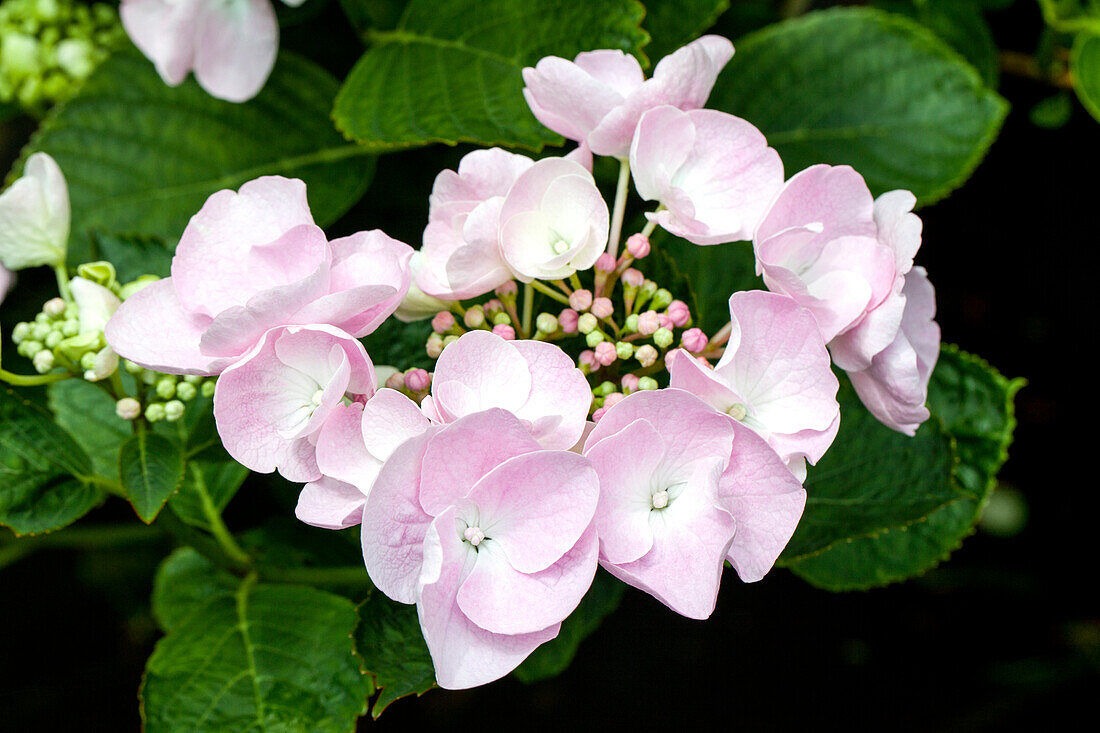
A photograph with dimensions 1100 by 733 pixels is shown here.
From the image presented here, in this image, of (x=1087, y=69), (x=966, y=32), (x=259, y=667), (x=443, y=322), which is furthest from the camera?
(x=966, y=32)

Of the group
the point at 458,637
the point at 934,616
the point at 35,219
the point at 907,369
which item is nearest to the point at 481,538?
the point at 458,637

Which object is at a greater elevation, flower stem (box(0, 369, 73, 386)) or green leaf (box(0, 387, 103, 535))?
flower stem (box(0, 369, 73, 386))

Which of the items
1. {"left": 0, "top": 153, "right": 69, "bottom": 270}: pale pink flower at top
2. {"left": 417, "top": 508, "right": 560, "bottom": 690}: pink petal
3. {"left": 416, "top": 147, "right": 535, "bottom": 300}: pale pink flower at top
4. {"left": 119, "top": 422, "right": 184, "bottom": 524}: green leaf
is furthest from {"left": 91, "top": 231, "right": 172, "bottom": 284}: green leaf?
{"left": 417, "top": 508, "right": 560, "bottom": 690}: pink petal

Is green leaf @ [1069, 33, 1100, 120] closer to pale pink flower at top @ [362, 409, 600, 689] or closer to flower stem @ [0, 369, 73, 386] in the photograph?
pale pink flower at top @ [362, 409, 600, 689]

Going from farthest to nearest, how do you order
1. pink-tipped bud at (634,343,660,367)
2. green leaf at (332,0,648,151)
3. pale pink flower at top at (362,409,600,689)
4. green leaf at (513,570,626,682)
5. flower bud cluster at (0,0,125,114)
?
flower bud cluster at (0,0,125,114), green leaf at (513,570,626,682), green leaf at (332,0,648,151), pink-tipped bud at (634,343,660,367), pale pink flower at top at (362,409,600,689)

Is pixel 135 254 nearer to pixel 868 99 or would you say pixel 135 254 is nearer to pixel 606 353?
pixel 606 353
